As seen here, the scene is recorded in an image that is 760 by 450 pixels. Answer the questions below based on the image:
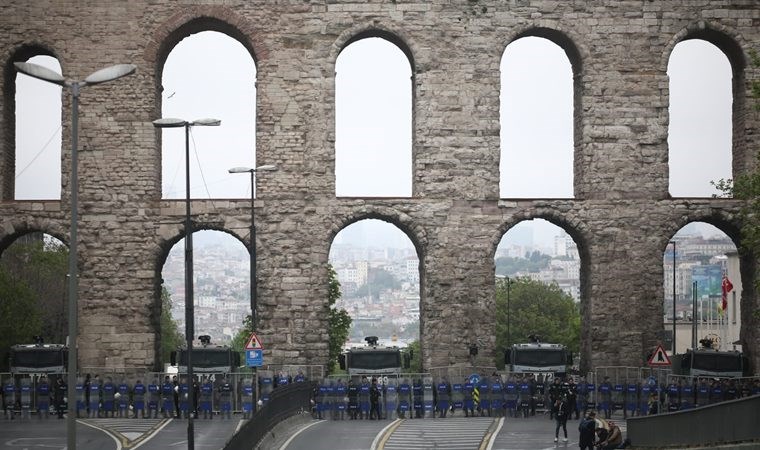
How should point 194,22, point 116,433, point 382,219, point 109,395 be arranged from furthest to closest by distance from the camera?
point 194,22 < point 382,219 < point 109,395 < point 116,433

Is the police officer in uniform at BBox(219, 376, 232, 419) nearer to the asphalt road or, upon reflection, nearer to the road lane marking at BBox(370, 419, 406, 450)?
the asphalt road

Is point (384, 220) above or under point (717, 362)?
above

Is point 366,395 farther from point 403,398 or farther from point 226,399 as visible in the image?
point 226,399

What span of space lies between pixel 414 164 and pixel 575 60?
6896mm

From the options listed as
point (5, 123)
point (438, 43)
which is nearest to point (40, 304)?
point (5, 123)

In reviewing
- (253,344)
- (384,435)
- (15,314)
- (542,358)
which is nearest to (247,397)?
(253,344)

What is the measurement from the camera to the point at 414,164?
52.6 meters

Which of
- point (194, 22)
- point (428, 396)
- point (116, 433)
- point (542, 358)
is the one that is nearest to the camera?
point (116, 433)

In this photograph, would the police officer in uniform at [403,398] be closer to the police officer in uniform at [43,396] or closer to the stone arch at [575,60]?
the stone arch at [575,60]

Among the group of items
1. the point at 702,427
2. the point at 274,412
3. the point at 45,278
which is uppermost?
the point at 45,278

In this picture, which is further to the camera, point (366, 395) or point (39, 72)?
point (366, 395)

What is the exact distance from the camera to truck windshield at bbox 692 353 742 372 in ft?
160

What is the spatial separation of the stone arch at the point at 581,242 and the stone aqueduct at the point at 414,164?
88 millimetres

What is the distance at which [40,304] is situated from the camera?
80.9m
